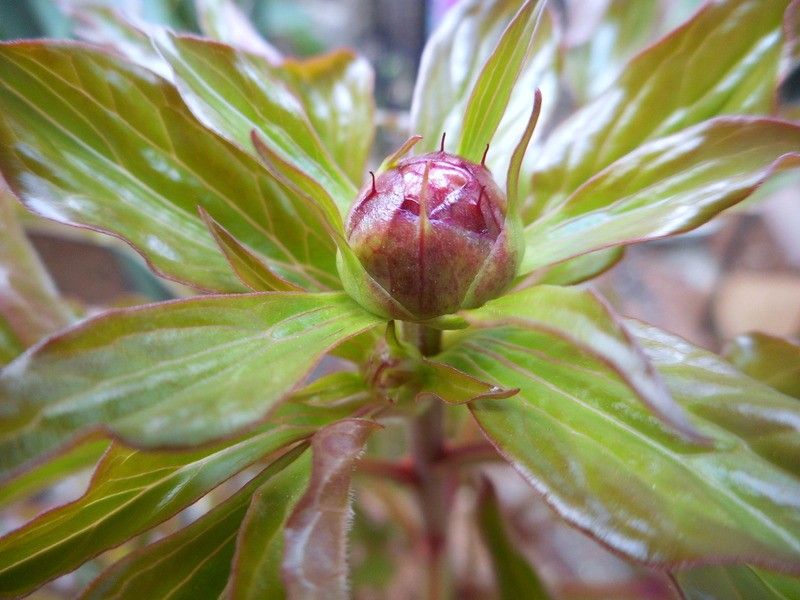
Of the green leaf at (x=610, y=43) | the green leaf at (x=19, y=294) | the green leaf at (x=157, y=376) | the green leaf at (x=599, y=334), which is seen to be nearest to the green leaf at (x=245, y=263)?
the green leaf at (x=157, y=376)

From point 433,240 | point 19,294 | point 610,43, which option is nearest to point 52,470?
point 19,294

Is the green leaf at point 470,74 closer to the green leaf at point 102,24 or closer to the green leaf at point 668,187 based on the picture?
the green leaf at point 668,187

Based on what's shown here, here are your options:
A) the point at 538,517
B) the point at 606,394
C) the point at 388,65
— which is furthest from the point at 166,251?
the point at 388,65

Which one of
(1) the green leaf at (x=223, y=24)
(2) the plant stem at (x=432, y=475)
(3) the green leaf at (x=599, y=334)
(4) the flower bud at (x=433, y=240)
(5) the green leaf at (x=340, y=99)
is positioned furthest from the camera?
(1) the green leaf at (x=223, y=24)

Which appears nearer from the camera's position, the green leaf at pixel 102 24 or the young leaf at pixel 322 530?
the young leaf at pixel 322 530

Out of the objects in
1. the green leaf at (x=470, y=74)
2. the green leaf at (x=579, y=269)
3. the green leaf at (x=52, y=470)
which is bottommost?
the green leaf at (x=52, y=470)

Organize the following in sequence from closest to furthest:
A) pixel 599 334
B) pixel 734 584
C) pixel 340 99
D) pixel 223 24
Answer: pixel 599 334 < pixel 734 584 < pixel 340 99 < pixel 223 24

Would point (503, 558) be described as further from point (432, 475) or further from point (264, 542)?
point (264, 542)
